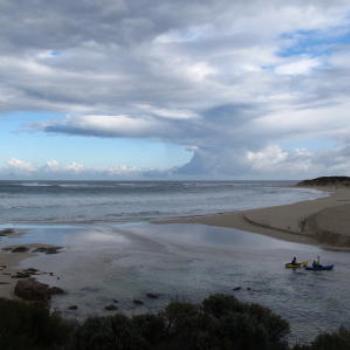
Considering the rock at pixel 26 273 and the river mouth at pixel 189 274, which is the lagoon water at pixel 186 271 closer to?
the river mouth at pixel 189 274

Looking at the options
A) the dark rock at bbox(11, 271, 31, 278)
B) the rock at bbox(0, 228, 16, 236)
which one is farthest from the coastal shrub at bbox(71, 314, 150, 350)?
the rock at bbox(0, 228, 16, 236)

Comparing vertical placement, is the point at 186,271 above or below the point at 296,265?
below

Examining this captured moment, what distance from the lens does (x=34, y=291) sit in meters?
12.1

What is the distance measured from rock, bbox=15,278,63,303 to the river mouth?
34cm

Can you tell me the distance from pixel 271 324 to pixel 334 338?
4.19 feet

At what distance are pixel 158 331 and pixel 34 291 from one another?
18.7 ft

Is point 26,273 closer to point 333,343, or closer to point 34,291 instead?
point 34,291

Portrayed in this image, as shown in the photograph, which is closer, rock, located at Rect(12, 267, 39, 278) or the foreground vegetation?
the foreground vegetation

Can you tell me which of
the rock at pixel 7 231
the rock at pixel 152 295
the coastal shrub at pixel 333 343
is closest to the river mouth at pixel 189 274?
the rock at pixel 152 295

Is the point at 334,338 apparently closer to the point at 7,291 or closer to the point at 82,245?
the point at 7,291

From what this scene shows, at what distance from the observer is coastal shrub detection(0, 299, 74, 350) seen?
22.2 feet

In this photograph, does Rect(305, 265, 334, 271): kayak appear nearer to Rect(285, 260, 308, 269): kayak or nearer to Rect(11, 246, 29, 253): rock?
Rect(285, 260, 308, 269): kayak

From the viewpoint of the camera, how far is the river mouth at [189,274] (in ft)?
38.1

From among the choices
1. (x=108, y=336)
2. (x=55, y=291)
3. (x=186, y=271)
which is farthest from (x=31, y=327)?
(x=186, y=271)
